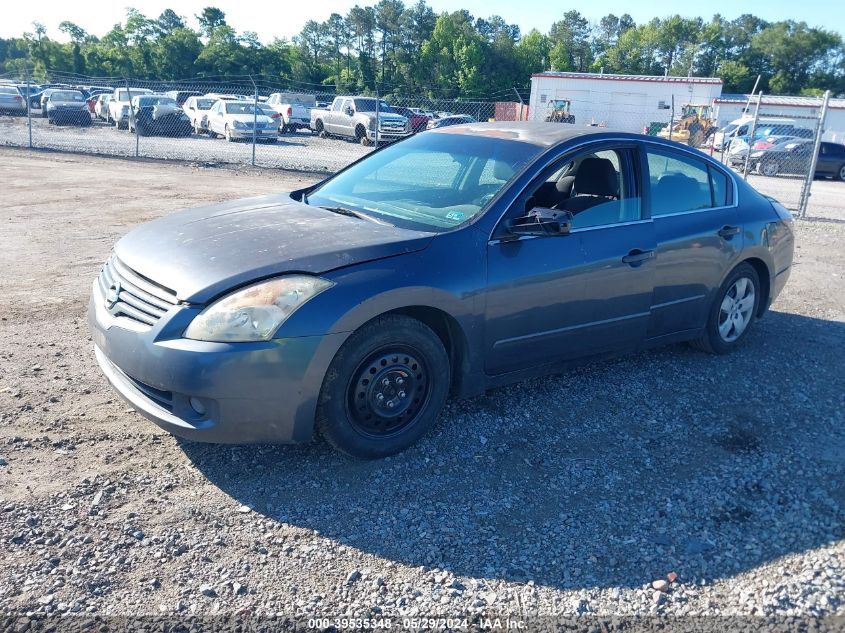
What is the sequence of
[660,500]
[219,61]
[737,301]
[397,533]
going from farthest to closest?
[219,61]
[737,301]
[660,500]
[397,533]

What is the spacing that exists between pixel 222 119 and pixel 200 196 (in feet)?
51.9

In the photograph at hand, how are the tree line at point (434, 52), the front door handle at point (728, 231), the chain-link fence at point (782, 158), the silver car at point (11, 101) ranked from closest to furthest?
the front door handle at point (728, 231) < the chain-link fence at point (782, 158) < the silver car at point (11, 101) < the tree line at point (434, 52)

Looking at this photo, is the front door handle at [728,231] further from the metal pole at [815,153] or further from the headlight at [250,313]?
the metal pole at [815,153]

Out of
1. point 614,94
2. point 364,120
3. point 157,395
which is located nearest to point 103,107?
point 364,120

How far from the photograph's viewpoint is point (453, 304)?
3.87 meters

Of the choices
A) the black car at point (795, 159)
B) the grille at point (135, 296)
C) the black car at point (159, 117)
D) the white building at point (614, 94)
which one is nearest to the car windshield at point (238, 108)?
the black car at point (159, 117)

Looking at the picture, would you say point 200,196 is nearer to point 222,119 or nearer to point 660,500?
point 660,500

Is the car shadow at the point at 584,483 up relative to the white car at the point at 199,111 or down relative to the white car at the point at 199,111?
down

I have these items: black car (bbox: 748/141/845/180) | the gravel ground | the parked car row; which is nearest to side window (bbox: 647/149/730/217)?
the gravel ground

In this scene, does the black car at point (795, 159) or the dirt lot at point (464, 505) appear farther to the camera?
the black car at point (795, 159)

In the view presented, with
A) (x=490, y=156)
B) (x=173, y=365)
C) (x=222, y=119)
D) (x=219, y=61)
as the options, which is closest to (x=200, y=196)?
(x=490, y=156)

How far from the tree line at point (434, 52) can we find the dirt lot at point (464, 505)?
181 ft

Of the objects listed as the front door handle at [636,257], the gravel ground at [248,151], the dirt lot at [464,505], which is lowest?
the dirt lot at [464,505]

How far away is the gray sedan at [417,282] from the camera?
3369 millimetres
